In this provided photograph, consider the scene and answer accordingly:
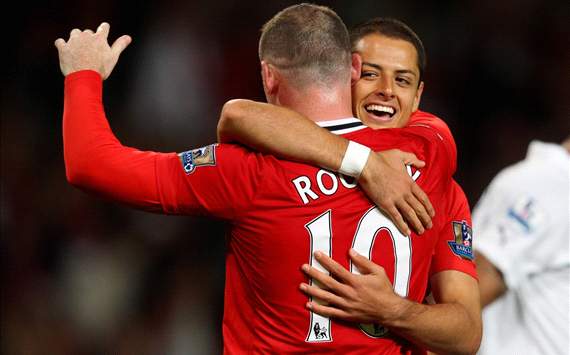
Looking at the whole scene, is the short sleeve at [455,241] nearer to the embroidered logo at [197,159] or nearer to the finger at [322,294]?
the finger at [322,294]

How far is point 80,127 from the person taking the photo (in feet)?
8.26

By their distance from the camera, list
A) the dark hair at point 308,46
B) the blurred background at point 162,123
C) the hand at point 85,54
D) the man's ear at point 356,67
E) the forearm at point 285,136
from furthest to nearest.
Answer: the blurred background at point 162,123
the man's ear at point 356,67
the hand at point 85,54
the dark hair at point 308,46
the forearm at point 285,136

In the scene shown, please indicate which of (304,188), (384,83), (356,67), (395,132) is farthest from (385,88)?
(304,188)

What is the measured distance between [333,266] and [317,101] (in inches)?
20.2

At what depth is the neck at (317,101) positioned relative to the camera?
2.57m

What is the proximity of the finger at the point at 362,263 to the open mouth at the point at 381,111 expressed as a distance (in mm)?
721

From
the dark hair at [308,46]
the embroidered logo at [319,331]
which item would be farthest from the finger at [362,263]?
the dark hair at [308,46]

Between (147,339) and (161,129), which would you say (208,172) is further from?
(161,129)

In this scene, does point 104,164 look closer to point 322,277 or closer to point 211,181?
point 211,181

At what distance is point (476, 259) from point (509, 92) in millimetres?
3940

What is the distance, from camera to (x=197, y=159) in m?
2.50

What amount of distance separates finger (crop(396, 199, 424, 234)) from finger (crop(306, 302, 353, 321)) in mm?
344

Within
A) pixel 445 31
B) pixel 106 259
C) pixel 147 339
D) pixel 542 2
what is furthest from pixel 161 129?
pixel 542 2

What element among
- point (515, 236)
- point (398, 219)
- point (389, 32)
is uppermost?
point (389, 32)
